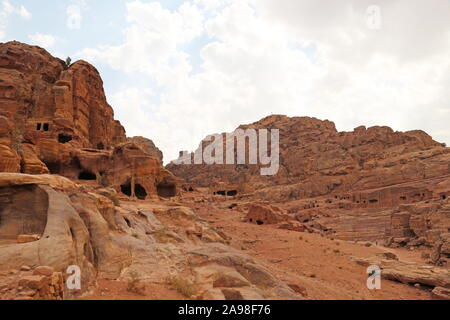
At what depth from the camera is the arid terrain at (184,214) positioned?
26.2ft

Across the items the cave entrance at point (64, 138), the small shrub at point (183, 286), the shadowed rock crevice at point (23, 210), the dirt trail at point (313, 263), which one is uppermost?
the cave entrance at point (64, 138)

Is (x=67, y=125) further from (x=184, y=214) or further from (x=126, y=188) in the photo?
(x=184, y=214)

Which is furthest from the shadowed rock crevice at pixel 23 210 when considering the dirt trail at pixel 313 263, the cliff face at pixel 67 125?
the dirt trail at pixel 313 263

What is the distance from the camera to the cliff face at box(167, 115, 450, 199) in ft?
167

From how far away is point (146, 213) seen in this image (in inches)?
607

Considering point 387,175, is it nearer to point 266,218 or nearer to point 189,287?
point 266,218

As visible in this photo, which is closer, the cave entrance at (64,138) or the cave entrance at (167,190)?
the cave entrance at (167,190)

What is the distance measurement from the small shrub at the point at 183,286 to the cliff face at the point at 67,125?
11.1 m

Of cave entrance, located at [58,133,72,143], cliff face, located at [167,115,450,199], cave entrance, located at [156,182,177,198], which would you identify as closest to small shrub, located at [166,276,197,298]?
cave entrance, located at [156,182,177,198]

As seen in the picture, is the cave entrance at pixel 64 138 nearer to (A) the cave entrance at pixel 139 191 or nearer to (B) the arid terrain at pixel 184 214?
(B) the arid terrain at pixel 184 214

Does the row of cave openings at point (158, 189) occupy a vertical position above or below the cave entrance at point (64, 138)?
below

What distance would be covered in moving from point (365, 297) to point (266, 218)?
1846 centimetres

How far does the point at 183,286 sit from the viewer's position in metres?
7.70
